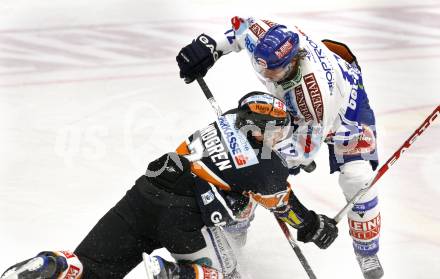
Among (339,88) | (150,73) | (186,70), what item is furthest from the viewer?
(150,73)

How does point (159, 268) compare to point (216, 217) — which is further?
point (216, 217)

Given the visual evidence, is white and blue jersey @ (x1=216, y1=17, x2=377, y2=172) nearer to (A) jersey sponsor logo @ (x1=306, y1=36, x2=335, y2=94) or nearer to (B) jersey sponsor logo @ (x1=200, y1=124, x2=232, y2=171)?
(A) jersey sponsor logo @ (x1=306, y1=36, x2=335, y2=94)

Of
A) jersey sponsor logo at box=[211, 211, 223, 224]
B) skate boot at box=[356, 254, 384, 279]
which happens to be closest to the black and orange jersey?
jersey sponsor logo at box=[211, 211, 223, 224]

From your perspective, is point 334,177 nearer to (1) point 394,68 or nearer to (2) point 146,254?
(1) point 394,68

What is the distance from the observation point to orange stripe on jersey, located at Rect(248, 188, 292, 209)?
3500mm

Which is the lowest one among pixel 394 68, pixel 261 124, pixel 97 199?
pixel 394 68

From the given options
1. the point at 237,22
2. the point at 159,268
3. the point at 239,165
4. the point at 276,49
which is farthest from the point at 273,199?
the point at 237,22

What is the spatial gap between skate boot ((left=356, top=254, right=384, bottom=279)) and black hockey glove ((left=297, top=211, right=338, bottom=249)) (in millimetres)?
496

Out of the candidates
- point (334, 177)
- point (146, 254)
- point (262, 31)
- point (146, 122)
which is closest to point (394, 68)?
point (334, 177)

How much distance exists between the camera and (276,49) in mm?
3666

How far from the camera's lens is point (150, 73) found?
19.9 ft

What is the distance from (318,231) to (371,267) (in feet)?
1.99

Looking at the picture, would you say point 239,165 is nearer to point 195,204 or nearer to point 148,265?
point 195,204

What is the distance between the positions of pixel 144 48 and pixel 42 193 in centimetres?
195
